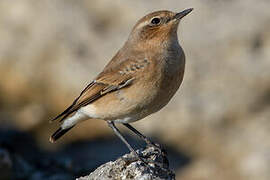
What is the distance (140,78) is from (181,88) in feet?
16.6

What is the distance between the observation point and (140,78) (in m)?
10.2

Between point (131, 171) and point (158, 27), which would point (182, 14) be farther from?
point (131, 171)

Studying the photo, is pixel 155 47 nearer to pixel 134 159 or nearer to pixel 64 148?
pixel 134 159

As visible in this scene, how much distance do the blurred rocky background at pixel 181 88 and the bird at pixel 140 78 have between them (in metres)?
3.39

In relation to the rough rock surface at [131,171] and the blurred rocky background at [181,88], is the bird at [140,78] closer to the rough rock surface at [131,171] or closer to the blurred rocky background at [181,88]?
the rough rock surface at [131,171]

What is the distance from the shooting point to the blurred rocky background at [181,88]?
1477 cm

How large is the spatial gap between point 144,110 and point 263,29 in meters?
5.75

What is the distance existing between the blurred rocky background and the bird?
3.39 m

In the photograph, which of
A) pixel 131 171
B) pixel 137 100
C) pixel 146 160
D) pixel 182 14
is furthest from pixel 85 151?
pixel 131 171

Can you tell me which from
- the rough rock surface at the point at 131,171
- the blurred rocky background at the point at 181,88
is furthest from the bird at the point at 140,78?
the blurred rocky background at the point at 181,88

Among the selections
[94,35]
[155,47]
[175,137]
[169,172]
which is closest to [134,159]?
[169,172]

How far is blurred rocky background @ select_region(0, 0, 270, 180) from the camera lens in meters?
14.8

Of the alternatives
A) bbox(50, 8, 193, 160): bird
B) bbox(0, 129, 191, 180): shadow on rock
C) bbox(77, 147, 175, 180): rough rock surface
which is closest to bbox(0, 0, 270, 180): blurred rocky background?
bbox(0, 129, 191, 180): shadow on rock

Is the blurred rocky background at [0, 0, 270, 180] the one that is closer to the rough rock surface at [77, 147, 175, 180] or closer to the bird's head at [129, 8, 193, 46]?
the bird's head at [129, 8, 193, 46]
